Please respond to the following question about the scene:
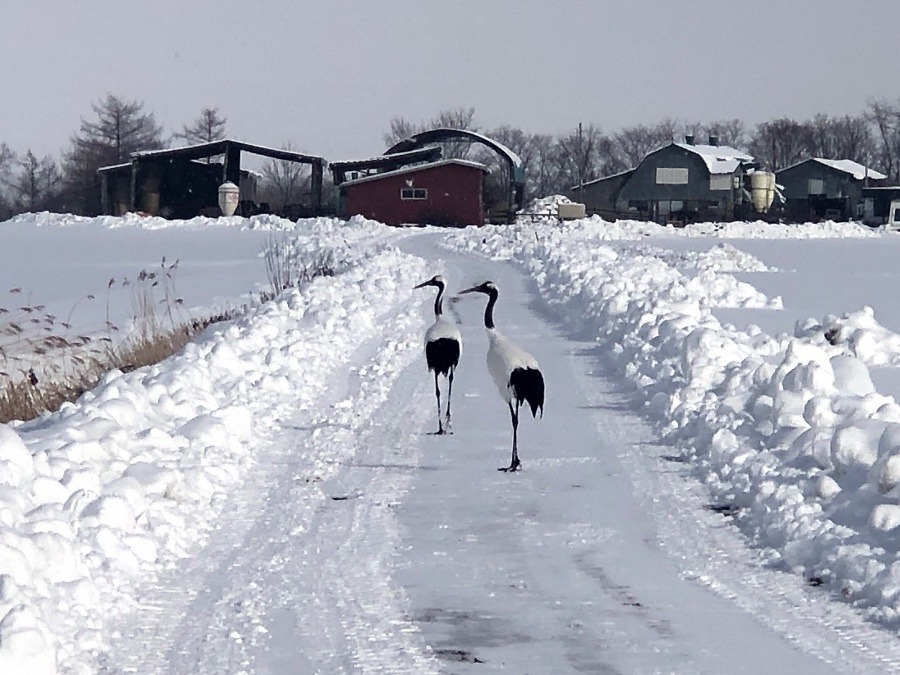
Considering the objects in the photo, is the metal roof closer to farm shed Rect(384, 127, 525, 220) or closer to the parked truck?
farm shed Rect(384, 127, 525, 220)

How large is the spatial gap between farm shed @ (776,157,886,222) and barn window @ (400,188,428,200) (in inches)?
1741

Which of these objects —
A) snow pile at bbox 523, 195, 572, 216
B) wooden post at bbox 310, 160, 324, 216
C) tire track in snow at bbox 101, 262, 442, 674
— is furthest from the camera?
snow pile at bbox 523, 195, 572, 216

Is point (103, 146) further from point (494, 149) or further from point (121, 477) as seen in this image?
point (121, 477)

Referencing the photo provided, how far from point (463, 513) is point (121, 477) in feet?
7.26

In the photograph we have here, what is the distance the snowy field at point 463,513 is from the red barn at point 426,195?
49.0 meters

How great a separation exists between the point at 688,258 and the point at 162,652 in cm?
3389

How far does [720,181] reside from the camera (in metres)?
98.1

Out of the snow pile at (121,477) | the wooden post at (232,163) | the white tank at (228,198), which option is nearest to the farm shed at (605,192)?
the wooden post at (232,163)

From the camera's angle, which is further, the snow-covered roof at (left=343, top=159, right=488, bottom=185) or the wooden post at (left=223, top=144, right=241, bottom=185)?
the wooden post at (left=223, top=144, right=241, bottom=185)

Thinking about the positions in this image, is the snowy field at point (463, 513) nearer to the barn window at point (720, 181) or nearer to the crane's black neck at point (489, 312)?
the crane's black neck at point (489, 312)

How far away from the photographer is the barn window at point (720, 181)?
320ft

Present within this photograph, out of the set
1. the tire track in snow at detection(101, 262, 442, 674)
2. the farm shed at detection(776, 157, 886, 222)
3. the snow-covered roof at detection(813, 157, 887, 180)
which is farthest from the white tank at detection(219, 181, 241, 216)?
Answer: the snow-covered roof at detection(813, 157, 887, 180)

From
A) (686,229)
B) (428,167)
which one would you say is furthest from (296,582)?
(686,229)

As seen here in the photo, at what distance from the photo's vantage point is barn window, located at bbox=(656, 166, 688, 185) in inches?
3912
